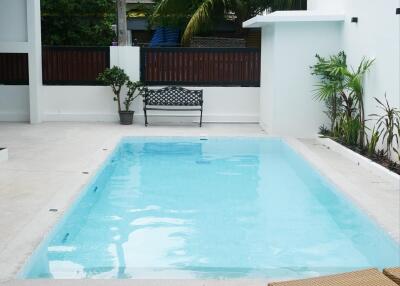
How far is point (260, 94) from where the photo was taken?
14.8m

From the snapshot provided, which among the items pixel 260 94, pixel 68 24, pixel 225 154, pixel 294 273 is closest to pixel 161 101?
pixel 260 94

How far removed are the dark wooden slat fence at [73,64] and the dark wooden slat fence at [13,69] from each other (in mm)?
447

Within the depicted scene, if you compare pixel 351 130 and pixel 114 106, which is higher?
pixel 114 106

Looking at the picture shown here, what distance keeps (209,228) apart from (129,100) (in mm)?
8391

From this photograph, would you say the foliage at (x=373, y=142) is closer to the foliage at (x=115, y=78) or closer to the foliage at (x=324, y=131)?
the foliage at (x=324, y=131)

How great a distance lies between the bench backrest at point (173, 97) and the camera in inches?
571

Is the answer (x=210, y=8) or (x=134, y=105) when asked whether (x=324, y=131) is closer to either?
(x=134, y=105)

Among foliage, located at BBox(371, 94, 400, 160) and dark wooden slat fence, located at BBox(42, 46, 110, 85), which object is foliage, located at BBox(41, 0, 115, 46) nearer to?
dark wooden slat fence, located at BBox(42, 46, 110, 85)

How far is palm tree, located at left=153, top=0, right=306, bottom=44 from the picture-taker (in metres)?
18.3

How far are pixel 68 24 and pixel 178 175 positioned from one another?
532 inches

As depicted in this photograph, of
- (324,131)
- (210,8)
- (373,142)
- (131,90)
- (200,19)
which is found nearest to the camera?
(373,142)

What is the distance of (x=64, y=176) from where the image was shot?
26.4 feet

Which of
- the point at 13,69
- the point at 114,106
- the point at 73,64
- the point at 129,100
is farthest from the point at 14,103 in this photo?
the point at 129,100

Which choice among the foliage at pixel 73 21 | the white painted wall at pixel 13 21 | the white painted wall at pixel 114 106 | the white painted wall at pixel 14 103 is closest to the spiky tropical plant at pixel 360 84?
the white painted wall at pixel 114 106
